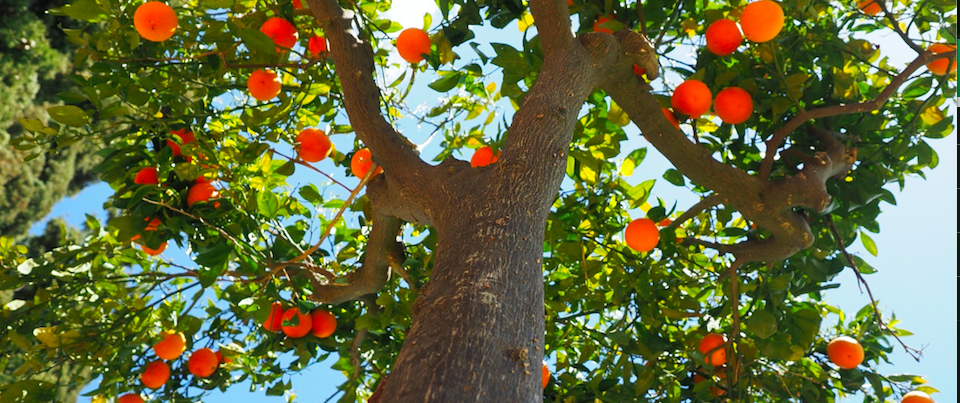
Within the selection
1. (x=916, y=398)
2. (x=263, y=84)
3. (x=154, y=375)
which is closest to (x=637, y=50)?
(x=263, y=84)

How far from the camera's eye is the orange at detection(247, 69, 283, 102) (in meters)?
1.38

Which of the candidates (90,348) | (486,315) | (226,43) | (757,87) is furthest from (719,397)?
(90,348)

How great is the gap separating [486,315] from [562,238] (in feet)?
2.80

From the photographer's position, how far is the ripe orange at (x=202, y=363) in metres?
1.64

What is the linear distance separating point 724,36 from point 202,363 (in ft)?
4.63

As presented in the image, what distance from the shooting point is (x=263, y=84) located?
139cm

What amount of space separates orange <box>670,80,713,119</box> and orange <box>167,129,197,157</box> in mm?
1043

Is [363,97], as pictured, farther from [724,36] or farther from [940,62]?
[940,62]

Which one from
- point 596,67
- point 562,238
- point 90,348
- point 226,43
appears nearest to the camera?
point 596,67

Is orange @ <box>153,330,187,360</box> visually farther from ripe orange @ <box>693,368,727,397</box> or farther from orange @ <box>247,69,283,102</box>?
ripe orange @ <box>693,368,727,397</box>

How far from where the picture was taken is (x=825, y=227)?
1527 millimetres

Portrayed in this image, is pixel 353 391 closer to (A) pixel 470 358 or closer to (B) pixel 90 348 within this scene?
(B) pixel 90 348

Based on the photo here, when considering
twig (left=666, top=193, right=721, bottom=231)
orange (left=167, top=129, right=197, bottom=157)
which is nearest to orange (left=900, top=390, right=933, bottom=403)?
twig (left=666, top=193, right=721, bottom=231)

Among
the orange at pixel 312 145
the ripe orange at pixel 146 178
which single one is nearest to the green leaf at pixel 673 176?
the orange at pixel 312 145
